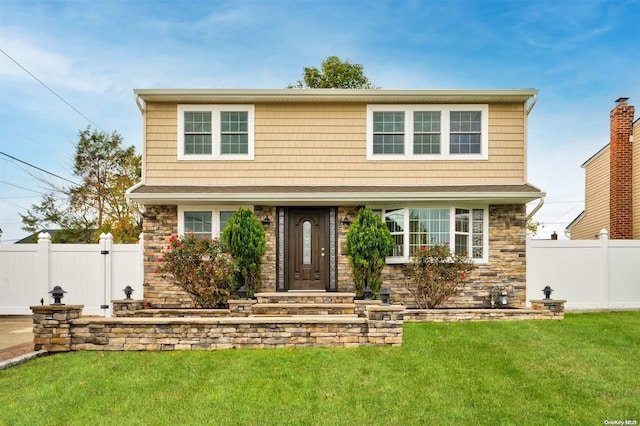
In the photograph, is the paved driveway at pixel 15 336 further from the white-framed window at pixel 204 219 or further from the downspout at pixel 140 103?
the downspout at pixel 140 103

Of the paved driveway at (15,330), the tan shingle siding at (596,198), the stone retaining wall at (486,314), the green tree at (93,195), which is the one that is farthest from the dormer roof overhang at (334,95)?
the green tree at (93,195)

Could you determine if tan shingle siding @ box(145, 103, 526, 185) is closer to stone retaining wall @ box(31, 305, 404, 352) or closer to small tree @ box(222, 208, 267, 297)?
small tree @ box(222, 208, 267, 297)

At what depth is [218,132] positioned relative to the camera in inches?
402

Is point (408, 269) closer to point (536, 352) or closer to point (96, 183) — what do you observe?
point (536, 352)

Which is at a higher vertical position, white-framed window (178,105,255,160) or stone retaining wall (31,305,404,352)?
white-framed window (178,105,255,160)

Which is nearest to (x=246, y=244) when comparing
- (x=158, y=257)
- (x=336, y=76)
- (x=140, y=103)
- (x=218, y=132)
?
(x=158, y=257)

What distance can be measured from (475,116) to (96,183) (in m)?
18.6

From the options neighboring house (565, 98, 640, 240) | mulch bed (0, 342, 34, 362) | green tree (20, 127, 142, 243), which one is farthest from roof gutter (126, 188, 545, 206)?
green tree (20, 127, 142, 243)

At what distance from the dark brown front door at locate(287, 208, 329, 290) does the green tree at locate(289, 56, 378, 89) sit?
13.3 metres

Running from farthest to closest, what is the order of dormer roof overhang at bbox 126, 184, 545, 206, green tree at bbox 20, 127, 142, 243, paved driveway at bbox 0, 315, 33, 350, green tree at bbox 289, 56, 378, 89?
green tree at bbox 289, 56, 378, 89 < green tree at bbox 20, 127, 142, 243 < dormer roof overhang at bbox 126, 184, 545, 206 < paved driveway at bbox 0, 315, 33, 350

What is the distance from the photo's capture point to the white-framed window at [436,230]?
32.2 ft

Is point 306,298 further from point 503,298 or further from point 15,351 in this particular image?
point 15,351

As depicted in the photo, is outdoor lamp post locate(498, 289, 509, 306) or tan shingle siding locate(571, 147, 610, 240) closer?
outdoor lamp post locate(498, 289, 509, 306)

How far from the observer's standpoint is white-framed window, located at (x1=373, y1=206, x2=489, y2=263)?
9820mm
